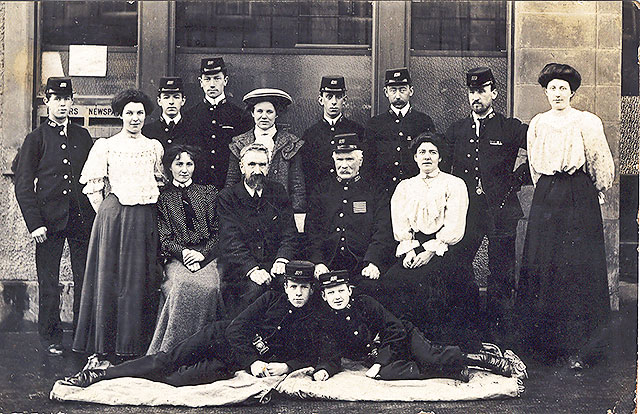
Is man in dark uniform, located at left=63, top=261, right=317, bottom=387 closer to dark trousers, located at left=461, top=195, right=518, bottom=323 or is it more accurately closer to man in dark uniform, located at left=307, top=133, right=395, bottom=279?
man in dark uniform, located at left=307, top=133, right=395, bottom=279

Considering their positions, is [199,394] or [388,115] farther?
[388,115]

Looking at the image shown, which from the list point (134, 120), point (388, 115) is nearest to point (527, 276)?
point (388, 115)

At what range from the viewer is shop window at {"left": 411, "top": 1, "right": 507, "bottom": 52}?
19.1 feet

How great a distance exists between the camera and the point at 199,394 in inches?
213

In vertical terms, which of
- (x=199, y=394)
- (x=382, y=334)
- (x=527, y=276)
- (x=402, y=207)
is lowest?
(x=199, y=394)

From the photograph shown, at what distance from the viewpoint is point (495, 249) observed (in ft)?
18.8

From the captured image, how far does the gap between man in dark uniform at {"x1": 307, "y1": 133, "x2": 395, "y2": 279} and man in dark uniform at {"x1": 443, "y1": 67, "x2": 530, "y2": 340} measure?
0.63 metres

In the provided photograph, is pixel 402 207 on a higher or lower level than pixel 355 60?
lower

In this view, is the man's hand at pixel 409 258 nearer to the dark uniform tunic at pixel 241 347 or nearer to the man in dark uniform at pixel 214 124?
the dark uniform tunic at pixel 241 347

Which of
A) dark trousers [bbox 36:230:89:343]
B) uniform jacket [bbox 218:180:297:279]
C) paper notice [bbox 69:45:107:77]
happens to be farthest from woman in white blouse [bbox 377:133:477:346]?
paper notice [bbox 69:45:107:77]

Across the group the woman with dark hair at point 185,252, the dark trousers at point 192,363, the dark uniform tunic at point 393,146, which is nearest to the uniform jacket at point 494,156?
the dark uniform tunic at point 393,146

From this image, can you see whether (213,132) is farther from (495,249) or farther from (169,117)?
(495,249)

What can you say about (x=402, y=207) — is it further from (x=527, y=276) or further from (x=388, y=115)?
(x=527, y=276)

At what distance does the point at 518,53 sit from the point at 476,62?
328mm
